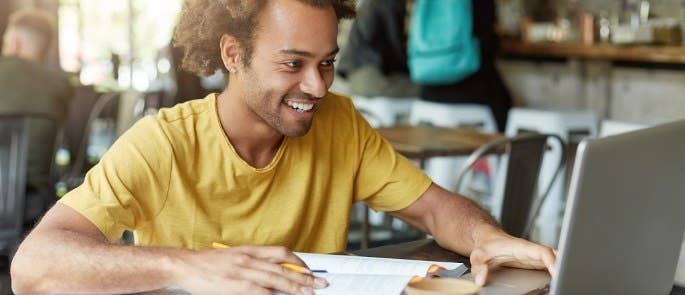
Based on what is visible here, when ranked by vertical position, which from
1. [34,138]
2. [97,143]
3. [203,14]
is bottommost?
[97,143]

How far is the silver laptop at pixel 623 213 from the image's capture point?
1.31m

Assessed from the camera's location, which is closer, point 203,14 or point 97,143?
point 203,14

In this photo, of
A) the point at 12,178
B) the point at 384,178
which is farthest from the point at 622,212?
the point at 12,178

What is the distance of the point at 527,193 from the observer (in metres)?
3.38

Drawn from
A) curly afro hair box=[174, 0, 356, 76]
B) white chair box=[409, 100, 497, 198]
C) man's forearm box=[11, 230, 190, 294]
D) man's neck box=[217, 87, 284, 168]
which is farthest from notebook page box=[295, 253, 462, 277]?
white chair box=[409, 100, 497, 198]

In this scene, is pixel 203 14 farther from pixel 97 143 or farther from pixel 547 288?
pixel 97 143

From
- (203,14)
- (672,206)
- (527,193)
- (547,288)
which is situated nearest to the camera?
(672,206)

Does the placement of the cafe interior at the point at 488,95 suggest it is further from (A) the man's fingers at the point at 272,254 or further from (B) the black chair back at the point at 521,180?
(A) the man's fingers at the point at 272,254

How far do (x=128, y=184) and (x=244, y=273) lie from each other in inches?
15.6

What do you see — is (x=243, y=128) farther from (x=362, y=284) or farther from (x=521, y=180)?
(x=521, y=180)

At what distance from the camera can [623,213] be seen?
1394 millimetres

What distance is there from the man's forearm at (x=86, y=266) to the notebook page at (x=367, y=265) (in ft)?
0.77

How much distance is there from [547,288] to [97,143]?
5.94 metres

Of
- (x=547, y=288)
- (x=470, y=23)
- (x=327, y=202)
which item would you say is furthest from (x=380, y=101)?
(x=547, y=288)
